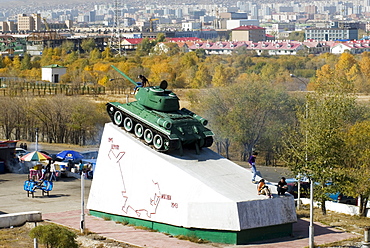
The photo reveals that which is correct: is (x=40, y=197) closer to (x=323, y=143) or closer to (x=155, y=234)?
(x=155, y=234)

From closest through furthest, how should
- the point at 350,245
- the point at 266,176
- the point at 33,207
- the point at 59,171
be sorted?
1. the point at 350,245
2. the point at 33,207
3. the point at 59,171
4. the point at 266,176

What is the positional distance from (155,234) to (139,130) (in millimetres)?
4051

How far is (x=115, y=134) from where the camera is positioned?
2739 centimetres

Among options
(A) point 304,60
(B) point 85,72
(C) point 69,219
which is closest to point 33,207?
(C) point 69,219

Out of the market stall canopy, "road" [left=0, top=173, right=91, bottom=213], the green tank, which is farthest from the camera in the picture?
the market stall canopy

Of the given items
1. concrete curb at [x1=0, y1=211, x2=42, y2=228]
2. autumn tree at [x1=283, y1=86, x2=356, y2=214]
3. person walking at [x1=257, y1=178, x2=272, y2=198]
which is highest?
autumn tree at [x1=283, y1=86, x2=356, y2=214]

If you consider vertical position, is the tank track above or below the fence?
above

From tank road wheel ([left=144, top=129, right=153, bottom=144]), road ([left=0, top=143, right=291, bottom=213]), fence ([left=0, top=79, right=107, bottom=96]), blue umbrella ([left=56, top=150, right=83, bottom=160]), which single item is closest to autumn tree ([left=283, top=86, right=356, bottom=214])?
road ([left=0, top=143, right=291, bottom=213])

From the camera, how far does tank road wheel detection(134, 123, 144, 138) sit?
26938mm

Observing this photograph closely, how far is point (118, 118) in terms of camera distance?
91.6 ft

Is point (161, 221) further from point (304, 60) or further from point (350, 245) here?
point (304, 60)

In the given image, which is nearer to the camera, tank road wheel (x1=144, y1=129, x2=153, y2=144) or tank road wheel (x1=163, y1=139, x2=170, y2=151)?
tank road wheel (x1=163, y1=139, x2=170, y2=151)

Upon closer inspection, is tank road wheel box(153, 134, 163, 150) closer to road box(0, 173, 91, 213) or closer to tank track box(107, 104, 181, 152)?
tank track box(107, 104, 181, 152)

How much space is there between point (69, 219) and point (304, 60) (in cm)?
10546
